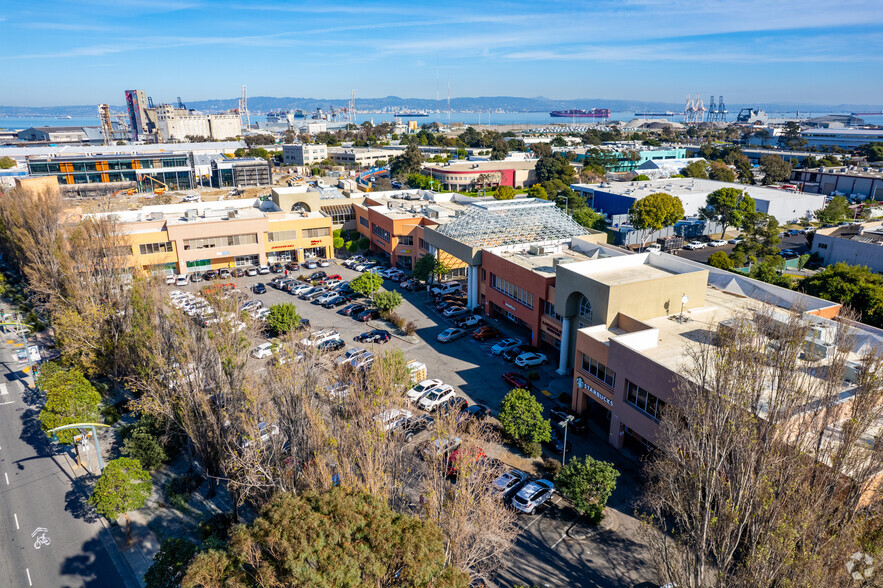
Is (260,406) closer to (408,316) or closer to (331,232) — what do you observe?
(408,316)

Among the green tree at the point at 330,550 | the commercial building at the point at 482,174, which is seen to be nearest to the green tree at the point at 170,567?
the green tree at the point at 330,550

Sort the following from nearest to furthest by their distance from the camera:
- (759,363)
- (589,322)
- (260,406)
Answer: (759,363) < (260,406) < (589,322)

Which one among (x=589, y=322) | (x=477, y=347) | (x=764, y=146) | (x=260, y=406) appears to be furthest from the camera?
(x=764, y=146)

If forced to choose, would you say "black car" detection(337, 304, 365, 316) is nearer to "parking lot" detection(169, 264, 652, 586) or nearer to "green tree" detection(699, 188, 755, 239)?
"parking lot" detection(169, 264, 652, 586)

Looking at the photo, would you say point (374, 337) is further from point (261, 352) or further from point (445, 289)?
point (445, 289)

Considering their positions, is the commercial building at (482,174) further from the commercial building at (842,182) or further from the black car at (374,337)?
the black car at (374,337)

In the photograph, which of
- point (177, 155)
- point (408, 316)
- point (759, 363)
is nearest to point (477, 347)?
point (408, 316)

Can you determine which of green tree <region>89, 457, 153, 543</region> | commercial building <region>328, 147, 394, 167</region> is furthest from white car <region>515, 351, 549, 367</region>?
commercial building <region>328, 147, 394, 167</region>

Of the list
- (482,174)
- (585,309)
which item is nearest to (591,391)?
(585,309)
